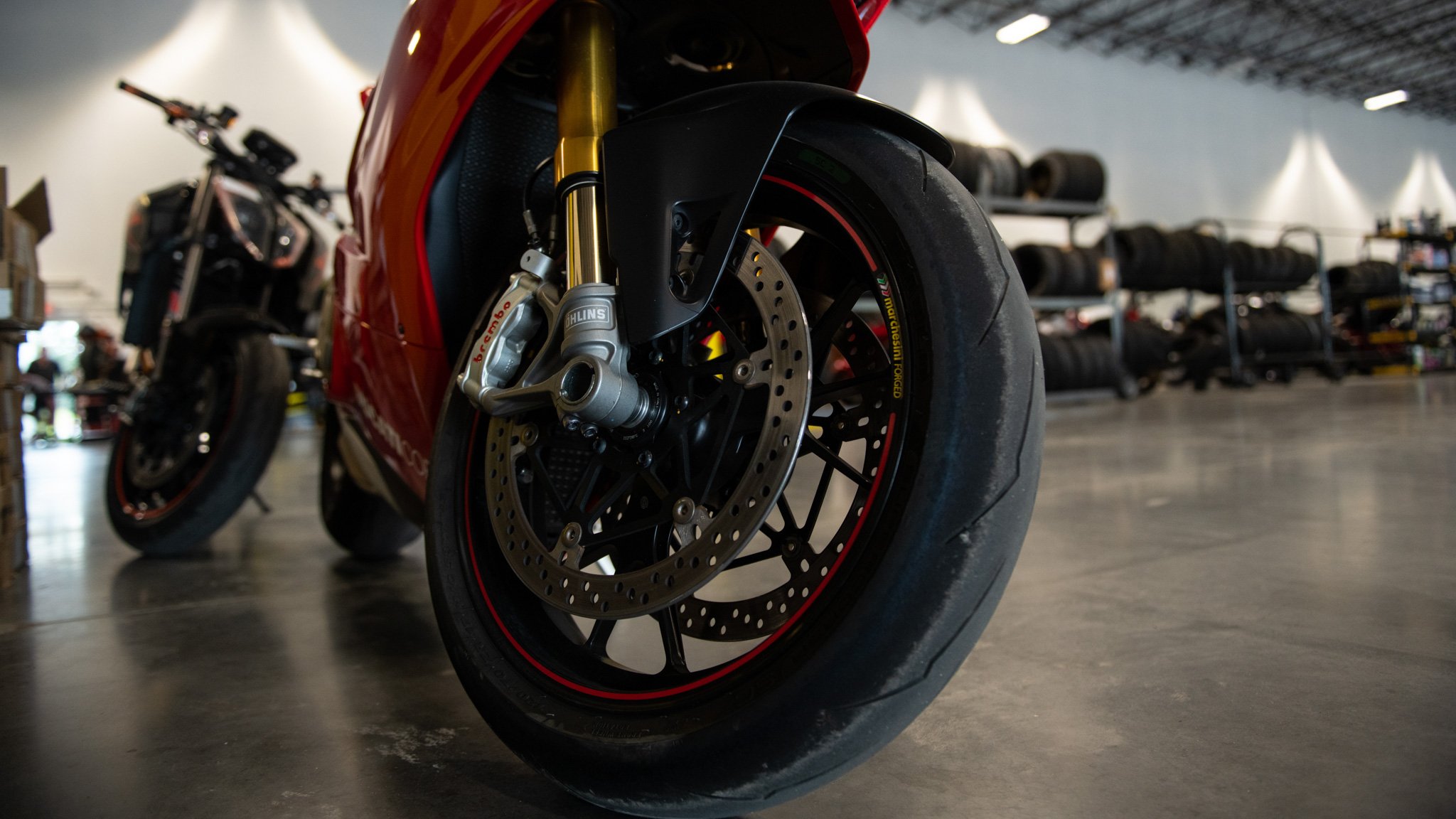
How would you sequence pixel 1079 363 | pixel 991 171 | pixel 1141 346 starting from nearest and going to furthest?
pixel 1079 363
pixel 991 171
pixel 1141 346

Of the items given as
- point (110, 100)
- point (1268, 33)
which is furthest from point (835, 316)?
point (1268, 33)

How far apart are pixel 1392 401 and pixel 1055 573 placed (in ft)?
20.8

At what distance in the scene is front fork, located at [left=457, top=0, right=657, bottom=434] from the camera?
3.12 feet

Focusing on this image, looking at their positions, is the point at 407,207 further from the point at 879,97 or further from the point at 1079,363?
the point at 879,97

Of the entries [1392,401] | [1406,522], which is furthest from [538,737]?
[1392,401]

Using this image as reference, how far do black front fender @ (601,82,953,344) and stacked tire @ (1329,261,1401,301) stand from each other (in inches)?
570

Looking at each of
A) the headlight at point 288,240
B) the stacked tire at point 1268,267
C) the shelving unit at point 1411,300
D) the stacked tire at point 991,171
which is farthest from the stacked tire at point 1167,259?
the headlight at point 288,240

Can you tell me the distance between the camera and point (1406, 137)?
845 inches

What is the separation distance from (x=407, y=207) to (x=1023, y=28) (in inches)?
566

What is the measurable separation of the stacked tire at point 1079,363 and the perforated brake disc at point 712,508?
24.5ft

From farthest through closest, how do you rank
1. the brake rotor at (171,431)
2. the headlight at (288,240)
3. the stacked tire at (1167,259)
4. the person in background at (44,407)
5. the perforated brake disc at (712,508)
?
1. the person in background at (44,407)
2. the stacked tire at (1167,259)
3. the headlight at (288,240)
4. the brake rotor at (171,431)
5. the perforated brake disc at (712,508)

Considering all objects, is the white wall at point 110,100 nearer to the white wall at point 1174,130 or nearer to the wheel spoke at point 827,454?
the white wall at point 1174,130

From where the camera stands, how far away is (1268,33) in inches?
706

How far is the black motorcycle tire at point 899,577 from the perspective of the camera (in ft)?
2.37
